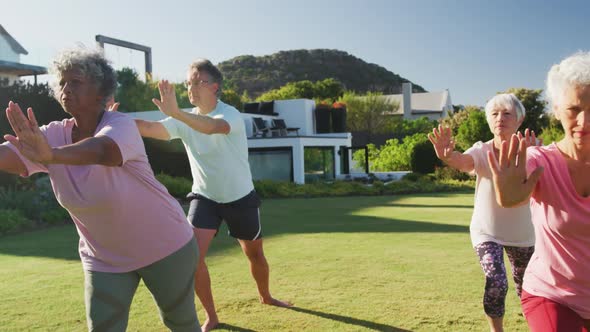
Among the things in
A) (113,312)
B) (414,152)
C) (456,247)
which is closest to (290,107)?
(414,152)

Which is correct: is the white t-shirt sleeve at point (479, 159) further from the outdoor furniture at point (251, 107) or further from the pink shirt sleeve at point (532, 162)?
the outdoor furniture at point (251, 107)

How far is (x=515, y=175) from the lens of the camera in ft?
7.50

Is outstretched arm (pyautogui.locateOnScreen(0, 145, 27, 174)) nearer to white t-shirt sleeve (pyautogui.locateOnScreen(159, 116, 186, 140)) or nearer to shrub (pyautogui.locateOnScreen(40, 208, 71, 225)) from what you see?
white t-shirt sleeve (pyautogui.locateOnScreen(159, 116, 186, 140))

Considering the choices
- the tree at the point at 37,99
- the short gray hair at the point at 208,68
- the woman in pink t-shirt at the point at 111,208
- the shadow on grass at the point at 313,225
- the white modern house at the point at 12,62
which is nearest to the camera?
the woman in pink t-shirt at the point at 111,208

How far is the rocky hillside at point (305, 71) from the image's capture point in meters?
150

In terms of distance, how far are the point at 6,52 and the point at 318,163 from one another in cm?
1880

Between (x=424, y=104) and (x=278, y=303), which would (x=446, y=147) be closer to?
(x=278, y=303)

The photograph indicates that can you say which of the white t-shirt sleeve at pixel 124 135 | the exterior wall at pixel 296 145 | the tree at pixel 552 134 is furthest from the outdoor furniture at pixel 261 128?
the white t-shirt sleeve at pixel 124 135

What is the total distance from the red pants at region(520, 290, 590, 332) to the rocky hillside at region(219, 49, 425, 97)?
14521 cm

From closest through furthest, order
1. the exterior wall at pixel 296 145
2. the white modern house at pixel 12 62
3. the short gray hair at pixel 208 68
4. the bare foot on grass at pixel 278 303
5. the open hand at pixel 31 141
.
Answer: the open hand at pixel 31 141 → the short gray hair at pixel 208 68 → the bare foot on grass at pixel 278 303 → the white modern house at pixel 12 62 → the exterior wall at pixel 296 145

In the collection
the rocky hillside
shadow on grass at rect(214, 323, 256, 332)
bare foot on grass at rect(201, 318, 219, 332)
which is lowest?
shadow on grass at rect(214, 323, 256, 332)

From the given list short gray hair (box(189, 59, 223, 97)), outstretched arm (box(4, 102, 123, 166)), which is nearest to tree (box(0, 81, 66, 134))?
short gray hair (box(189, 59, 223, 97))

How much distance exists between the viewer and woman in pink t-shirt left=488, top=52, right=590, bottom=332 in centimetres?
230

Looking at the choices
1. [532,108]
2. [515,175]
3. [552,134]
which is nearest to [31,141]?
[515,175]
